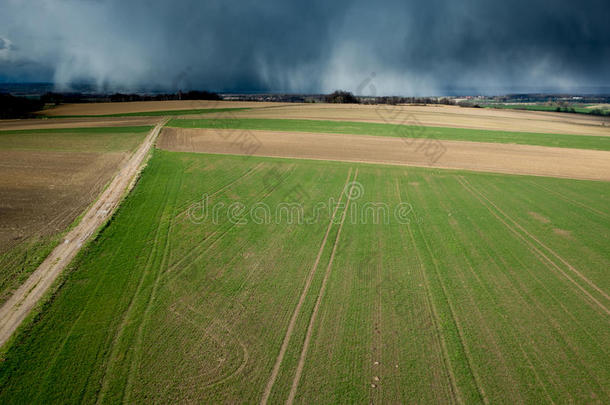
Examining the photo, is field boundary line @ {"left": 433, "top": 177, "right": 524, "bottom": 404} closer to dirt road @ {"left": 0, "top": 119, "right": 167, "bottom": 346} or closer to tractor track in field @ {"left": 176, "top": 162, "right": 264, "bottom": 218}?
dirt road @ {"left": 0, "top": 119, "right": 167, "bottom": 346}

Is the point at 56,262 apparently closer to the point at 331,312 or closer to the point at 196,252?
the point at 196,252

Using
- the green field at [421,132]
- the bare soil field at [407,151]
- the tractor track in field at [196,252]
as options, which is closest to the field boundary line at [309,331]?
the tractor track in field at [196,252]

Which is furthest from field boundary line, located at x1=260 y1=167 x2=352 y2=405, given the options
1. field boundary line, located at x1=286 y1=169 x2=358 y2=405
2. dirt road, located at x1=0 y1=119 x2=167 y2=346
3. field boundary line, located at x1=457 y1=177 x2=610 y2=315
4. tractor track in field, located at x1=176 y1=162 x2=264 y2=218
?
field boundary line, located at x1=457 y1=177 x2=610 y2=315

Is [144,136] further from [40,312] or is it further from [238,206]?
[40,312]

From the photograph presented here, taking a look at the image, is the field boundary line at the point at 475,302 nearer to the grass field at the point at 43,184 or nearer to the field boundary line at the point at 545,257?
the field boundary line at the point at 545,257

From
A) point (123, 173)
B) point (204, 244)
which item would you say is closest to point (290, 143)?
point (123, 173)

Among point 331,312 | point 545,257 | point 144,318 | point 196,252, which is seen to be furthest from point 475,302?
point 196,252
